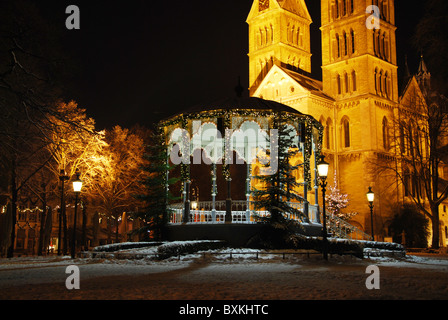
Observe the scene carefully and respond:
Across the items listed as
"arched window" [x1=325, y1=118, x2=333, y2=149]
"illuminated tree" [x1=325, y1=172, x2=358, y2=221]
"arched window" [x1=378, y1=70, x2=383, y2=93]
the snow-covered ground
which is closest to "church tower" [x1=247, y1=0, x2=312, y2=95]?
"arched window" [x1=378, y1=70, x2=383, y2=93]

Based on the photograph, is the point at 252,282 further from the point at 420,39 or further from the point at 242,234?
the point at 242,234

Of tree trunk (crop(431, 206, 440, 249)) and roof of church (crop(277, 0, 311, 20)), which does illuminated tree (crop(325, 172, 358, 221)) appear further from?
roof of church (crop(277, 0, 311, 20))

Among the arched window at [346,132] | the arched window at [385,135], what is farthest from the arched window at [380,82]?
the arched window at [346,132]

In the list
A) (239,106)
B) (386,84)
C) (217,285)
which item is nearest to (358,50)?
(386,84)

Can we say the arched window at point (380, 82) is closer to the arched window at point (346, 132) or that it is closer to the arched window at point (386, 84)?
the arched window at point (386, 84)

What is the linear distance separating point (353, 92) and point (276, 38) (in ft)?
46.6

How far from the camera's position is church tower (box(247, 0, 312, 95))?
6631cm

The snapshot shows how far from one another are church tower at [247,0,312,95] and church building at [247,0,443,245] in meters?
0.19

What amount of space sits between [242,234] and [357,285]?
13513mm

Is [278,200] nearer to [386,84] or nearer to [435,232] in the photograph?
[435,232]

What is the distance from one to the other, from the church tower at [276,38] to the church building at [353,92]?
0.61 feet

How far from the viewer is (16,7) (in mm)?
11617

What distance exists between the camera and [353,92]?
5784 cm

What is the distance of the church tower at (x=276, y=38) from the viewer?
66312 mm
